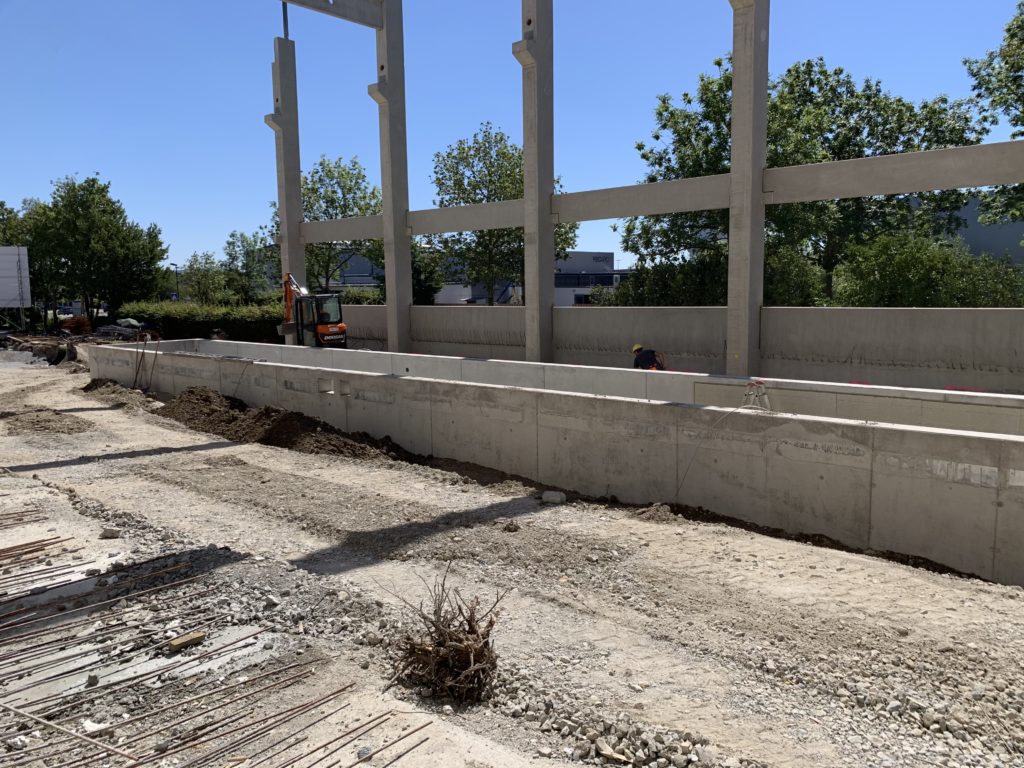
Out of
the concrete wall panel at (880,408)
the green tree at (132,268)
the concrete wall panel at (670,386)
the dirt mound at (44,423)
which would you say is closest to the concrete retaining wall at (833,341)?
the concrete wall panel at (670,386)

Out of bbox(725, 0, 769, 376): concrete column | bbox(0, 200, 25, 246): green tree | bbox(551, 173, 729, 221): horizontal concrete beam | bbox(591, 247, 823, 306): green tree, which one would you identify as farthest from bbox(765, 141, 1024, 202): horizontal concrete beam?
bbox(0, 200, 25, 246): green tree

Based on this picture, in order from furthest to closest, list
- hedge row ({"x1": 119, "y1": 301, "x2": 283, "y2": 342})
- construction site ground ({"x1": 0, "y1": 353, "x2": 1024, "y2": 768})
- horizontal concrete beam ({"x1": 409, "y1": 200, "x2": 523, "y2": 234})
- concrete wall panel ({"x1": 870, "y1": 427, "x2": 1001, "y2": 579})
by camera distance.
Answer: hedge row ({"x1": 119, "y1": 301, "x2": 283, "y2": 342}), horizontal concrete beam ({"x1": 409, "y1": 200, "x2": 523, "y2": 234}), concrete wall panel ({"x1": 870, "y1": 427, "x2": 1001, "y2": 579}), construction site ground ({"x1": 0, "y1": 353, "x2": 1024, "y2": 768})

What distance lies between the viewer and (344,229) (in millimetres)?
28625

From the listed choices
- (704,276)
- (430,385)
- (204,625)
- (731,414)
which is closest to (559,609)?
(204,625)

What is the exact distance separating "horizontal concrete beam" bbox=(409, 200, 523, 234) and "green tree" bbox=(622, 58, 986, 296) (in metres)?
7.69

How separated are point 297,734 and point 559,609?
7.83ft

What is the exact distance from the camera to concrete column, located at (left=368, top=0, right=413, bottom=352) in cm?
2570

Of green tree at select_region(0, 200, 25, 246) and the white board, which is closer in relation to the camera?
the white board

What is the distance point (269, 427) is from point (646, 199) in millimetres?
11381

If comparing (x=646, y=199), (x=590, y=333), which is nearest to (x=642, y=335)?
(x=590, y=333)

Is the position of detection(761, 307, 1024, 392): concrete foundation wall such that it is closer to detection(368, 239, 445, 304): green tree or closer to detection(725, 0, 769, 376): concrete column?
detection(725, 0, 769, 376): concrete column

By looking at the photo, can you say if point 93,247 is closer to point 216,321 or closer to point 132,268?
point 132,268

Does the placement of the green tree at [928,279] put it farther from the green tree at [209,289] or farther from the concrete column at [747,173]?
the green tree at [209,289]

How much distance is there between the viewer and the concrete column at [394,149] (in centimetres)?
2570
